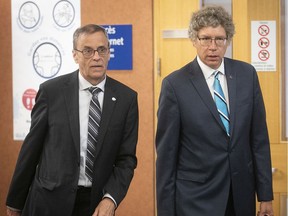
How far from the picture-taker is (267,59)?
3.50 meters

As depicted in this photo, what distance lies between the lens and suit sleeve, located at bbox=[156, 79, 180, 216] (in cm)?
197

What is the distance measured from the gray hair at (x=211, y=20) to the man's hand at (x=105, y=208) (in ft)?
2.93

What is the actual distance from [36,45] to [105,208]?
8.01 ft

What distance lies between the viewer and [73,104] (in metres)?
1.96

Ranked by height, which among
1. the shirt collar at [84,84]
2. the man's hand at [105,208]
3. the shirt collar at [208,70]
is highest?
the shirt collar at [208,70]

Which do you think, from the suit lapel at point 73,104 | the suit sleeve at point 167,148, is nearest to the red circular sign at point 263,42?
the suit sleeve at point 167,148

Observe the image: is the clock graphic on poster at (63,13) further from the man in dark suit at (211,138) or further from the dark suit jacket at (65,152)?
the man in dark suit at (211,138)

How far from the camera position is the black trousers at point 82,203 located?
195 centimetres

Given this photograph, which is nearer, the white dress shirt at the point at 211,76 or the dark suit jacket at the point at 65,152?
the dark suit jacket at the point at 65,152

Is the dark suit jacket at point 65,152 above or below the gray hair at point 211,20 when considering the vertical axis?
below

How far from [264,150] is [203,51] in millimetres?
566

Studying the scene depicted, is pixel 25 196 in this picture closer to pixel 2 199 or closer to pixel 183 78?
pixel 183 78

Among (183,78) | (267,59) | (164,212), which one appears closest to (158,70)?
(267,59)

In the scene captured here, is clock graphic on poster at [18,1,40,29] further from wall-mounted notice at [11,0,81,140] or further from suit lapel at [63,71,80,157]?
suit lapel at [63,71,80,157]
